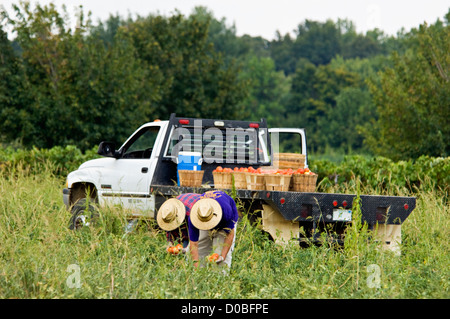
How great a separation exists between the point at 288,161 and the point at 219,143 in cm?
132

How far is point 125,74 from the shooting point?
1011 inches

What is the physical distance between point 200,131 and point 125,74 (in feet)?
56.1

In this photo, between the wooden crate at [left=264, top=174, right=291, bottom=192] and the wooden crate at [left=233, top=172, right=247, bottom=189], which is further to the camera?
the wooden crate at [left=233, top=172, right=247, bottom=189]

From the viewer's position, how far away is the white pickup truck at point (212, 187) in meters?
7.41

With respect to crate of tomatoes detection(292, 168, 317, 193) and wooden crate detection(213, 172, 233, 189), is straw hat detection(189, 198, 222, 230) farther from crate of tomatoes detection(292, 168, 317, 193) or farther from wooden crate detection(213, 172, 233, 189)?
crate of tomatoes detection(292, 168, 317, 193)

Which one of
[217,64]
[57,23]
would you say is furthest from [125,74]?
[217,64]

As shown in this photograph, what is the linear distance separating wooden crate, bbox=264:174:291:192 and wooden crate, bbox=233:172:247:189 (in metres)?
0.33

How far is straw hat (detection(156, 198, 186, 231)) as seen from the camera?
20.1 feet

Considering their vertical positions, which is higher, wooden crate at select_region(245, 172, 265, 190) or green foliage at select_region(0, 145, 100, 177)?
wooden crate at select_region(245, 172, 265, 190)

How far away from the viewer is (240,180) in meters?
8.08

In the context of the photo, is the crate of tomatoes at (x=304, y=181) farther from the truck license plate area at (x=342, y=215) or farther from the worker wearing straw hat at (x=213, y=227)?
the worker wearing straw hat at (x=213, y=227)

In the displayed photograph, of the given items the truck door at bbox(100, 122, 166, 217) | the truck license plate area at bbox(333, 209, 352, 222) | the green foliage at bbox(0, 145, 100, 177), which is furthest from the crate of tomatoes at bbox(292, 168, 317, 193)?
the green foliage at bbox(0, 145, 100, 177)

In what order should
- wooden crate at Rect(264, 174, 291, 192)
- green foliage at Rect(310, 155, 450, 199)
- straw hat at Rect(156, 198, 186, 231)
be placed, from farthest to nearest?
green foliage at Rect(310, 155, 450, 199)
wooden crate at Rect(264, 174, 291, 192)
straw hat at Rect(156, 198, 186, 231)
